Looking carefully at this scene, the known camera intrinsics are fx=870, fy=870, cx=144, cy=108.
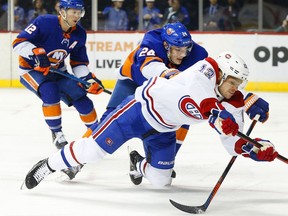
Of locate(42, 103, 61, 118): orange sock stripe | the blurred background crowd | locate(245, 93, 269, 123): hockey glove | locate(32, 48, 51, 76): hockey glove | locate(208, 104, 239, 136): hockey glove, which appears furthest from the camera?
the blurred background crowd

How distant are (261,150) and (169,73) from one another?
0.76 metres

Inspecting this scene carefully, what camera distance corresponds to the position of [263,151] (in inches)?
152

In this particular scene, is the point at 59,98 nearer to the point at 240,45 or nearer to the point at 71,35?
the point at 71,35

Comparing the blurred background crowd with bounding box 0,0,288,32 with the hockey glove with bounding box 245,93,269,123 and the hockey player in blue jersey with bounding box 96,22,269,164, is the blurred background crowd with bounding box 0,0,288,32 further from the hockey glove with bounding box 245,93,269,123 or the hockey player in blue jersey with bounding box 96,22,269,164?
the hockey glove with bounding box 245,93,269,123

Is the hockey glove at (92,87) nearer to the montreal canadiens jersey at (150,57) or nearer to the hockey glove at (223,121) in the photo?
the montreal canadiens jersey at (150,57)

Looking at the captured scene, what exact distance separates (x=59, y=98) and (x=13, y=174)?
2.39ft

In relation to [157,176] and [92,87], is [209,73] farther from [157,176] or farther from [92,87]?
[92,87]

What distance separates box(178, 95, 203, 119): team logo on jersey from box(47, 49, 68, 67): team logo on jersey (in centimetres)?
182

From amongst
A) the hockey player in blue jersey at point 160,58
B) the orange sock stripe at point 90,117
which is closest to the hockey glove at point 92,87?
the orange sock stripe at point 90,117

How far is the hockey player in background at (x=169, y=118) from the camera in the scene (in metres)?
3.80

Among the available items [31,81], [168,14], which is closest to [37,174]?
[31,81]

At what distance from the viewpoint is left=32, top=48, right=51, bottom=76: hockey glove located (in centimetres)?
534

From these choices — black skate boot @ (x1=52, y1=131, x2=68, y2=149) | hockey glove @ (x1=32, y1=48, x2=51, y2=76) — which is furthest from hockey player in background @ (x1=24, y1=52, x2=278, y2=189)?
hockey glove @ (x1=32, y1=48, x2=51, y2=76)

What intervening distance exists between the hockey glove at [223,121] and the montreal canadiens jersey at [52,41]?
204 centimetres
